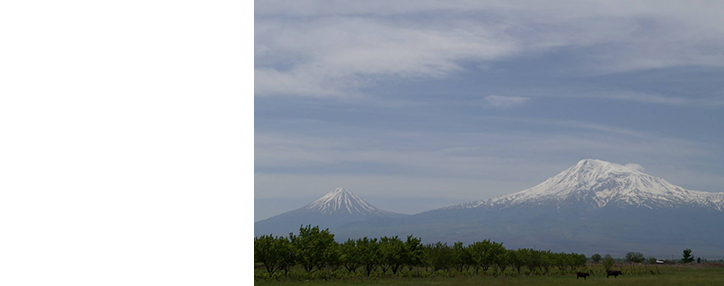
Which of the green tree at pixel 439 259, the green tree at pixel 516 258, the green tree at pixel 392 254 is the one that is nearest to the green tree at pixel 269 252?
the green tree at pixel 392 254

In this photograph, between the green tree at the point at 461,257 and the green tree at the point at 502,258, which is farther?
the green tree at the point at 502,258

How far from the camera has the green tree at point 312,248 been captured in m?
23.8

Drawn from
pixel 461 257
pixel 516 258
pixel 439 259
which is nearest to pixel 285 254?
pixel 439 259

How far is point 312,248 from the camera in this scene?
23.9 meters

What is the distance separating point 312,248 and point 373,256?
10.4 feet

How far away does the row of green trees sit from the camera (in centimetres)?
2327

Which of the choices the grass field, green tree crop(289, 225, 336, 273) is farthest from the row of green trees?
the grass field

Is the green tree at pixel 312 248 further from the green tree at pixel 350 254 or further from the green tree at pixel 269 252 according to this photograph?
the green tree at pixel 350 254

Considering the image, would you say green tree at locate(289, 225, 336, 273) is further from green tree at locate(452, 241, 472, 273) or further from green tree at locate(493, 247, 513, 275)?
green tree at locate(493, 247, 513, 275)
